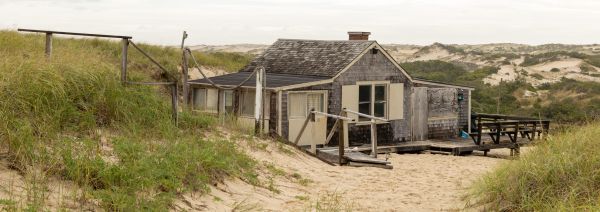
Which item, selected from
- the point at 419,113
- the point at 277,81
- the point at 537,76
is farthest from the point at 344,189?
the point at 537,76

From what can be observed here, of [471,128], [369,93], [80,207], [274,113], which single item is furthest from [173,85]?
[471,128]

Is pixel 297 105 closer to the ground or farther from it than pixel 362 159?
farther from it

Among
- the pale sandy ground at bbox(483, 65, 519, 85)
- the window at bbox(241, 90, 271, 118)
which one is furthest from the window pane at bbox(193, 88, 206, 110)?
the pale sandy ground at bbox(483, 65, 519, 85)

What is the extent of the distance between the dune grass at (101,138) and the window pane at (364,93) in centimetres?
906

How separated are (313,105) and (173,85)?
8.57 metres

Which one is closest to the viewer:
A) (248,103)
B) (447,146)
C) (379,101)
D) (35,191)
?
(35,191)

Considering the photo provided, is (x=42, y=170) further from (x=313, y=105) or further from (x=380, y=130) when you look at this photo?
(x=380, y=130)

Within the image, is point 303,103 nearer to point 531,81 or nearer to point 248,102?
point 248,102

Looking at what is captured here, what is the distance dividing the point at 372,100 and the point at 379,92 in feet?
1.54

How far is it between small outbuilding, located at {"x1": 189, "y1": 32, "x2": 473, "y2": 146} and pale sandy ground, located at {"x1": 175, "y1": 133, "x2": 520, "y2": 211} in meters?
4.09

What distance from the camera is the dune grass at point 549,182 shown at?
969cm

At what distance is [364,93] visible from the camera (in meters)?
22.7

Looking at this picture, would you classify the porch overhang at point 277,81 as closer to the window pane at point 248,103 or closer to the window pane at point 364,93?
the window pane at point 248,103

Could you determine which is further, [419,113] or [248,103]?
[419,113]
